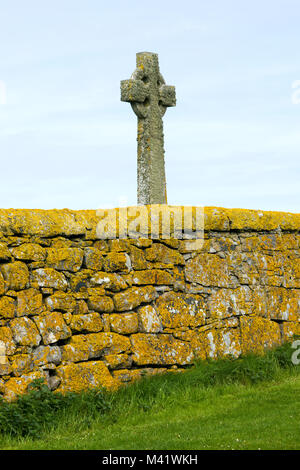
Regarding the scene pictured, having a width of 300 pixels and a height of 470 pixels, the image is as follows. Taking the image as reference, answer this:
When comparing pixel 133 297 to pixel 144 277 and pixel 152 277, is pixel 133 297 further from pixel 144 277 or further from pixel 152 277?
pixel 152 277

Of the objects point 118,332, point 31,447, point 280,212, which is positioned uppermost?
point 280,212

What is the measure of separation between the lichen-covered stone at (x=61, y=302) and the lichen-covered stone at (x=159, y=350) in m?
1.02

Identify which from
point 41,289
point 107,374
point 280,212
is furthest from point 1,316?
point 280,212

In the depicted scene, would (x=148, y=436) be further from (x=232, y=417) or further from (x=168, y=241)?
(x=168, y=241)

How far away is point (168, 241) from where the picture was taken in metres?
9.79

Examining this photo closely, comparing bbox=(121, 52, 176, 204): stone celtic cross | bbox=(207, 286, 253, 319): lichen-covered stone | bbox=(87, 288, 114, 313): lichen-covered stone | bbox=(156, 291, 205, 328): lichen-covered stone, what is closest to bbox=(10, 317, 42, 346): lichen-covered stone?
bbox=(87, 288, 114, 313): lichen-covered stone

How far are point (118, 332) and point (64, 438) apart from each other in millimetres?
1878

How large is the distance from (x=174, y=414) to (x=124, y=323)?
4.65ft

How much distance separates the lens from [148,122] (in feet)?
42.7

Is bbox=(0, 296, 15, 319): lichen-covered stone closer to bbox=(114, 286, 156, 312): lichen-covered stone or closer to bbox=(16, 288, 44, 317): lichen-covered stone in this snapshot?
bbox=(16, 288, 44, 317): lichen-covered stone

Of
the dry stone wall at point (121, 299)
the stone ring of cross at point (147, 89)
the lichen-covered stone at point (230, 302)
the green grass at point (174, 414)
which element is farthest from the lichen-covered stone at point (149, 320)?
the stone ring of cross at point (147, 89)

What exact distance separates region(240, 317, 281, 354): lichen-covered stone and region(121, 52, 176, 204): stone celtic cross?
3.08 meters

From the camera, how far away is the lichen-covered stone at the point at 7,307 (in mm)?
8227

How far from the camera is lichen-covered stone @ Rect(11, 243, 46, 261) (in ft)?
27.6
